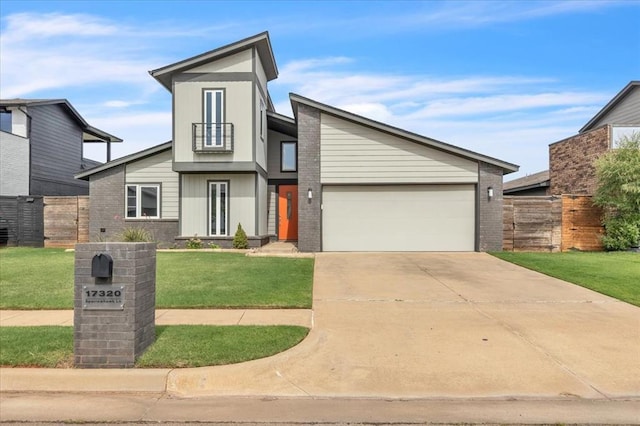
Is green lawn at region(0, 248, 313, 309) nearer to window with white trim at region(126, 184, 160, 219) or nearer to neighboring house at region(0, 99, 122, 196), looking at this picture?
window with white trim at region(126, 184, 160, 219)

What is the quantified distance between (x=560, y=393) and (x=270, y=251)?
11158 millimetres

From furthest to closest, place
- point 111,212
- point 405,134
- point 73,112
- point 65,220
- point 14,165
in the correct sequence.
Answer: point 73,112, point 14,165, point 65,220, point 111,212, point 405,134

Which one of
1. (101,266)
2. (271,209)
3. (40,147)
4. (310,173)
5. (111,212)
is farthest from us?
(40,147)

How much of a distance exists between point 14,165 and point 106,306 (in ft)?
67.6

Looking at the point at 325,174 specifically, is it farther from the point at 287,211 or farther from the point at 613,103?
the point at 613,103

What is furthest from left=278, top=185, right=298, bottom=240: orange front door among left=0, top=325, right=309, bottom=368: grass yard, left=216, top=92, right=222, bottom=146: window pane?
left=0, top=325, right=309, bottom=368: grass yard

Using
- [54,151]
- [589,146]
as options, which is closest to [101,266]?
[589,146]

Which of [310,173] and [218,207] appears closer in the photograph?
[310,173]

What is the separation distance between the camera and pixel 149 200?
1731cm

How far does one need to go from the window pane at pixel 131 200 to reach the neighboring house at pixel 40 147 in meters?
7.82

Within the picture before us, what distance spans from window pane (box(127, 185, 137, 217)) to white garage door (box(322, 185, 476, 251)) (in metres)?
7.85

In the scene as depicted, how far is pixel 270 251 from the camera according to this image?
575 inches

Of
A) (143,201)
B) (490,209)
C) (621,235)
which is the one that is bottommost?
(621,235)

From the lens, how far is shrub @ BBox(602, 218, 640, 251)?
14.9m
